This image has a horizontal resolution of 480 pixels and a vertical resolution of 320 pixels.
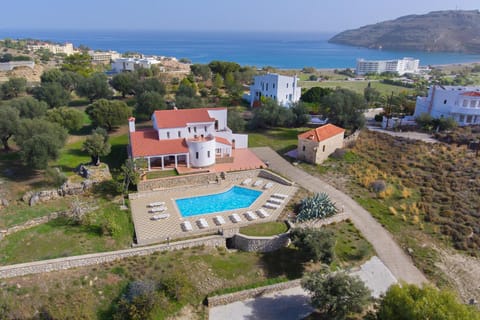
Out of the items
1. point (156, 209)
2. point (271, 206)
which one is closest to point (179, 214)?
point (156, 209)

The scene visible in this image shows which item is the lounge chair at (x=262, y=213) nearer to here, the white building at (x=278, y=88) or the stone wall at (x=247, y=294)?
the stone wall at (x=247, y=294)

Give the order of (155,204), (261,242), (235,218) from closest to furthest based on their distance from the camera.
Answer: (261,242), (235,218), (155,204)

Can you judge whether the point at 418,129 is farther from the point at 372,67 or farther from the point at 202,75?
the point at 372,67

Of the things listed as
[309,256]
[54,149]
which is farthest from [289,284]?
[54,149]

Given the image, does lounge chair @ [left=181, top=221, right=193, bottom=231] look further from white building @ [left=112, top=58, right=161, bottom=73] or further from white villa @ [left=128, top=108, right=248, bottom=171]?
white building @ [left=112, top=58, right=161, bottom=73]

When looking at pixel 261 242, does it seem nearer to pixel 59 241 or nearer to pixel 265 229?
pixel 265 229

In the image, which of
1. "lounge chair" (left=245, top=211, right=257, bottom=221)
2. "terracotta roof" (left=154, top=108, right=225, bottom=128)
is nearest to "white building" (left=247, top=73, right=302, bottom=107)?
"terracotta roof" (left=154, top=108, right=225, bottom=128)
